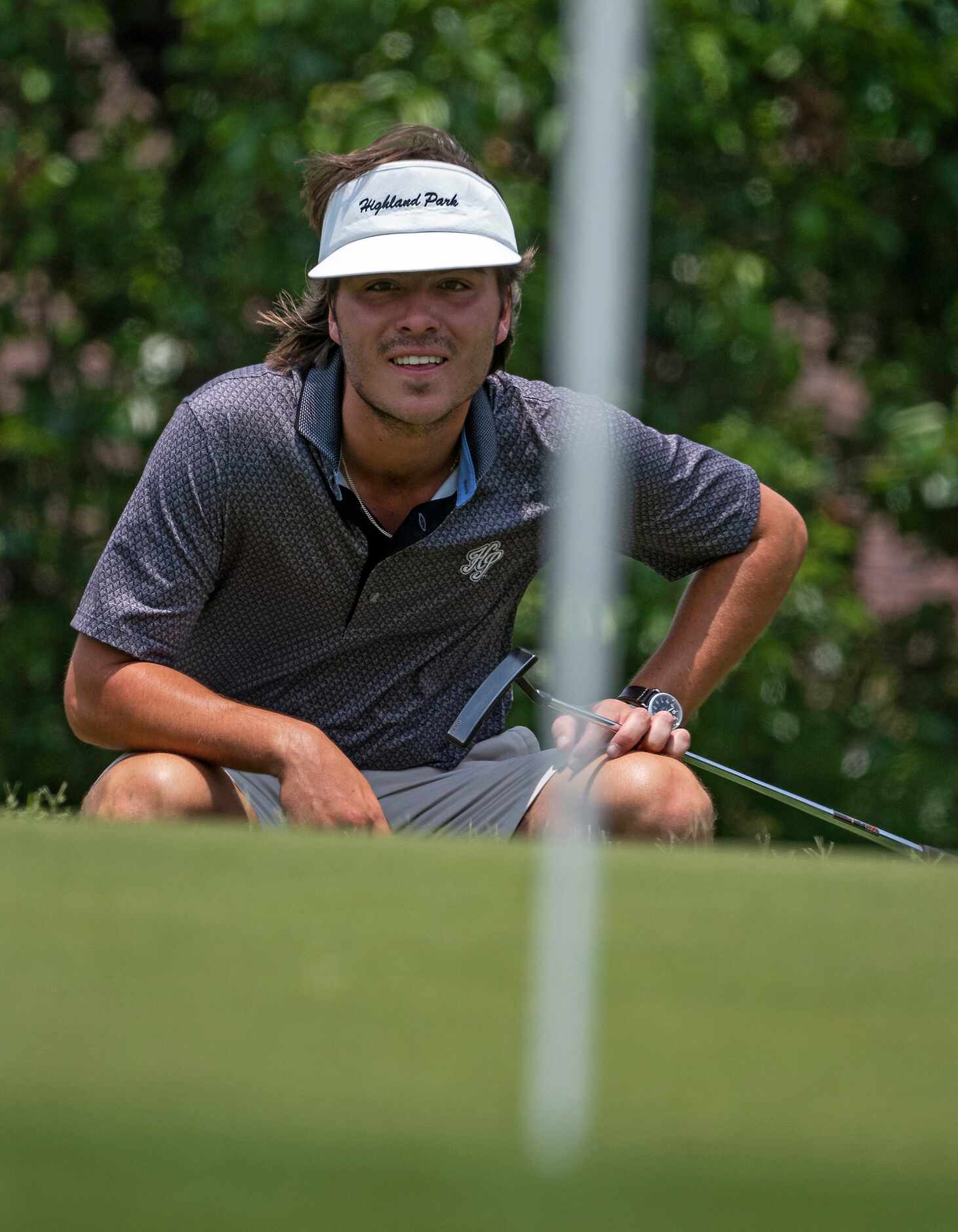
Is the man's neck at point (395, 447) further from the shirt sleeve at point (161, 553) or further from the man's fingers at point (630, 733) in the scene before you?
the man's fingers at point (630, 733)

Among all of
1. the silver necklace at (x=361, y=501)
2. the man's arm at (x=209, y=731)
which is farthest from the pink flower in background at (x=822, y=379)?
the man's arm at (x=209, y=731)

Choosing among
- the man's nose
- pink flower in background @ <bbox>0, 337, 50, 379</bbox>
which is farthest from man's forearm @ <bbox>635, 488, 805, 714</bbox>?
pink flower in background @ <bbox>0, 337, 50, 379</bbox>

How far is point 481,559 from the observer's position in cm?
363

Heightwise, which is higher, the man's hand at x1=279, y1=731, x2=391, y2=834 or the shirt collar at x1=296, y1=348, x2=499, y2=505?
the shirt collar at x1=296, y1=348, x2=499, y2=505

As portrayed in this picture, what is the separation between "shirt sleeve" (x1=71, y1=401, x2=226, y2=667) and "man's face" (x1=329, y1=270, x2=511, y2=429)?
33 cm

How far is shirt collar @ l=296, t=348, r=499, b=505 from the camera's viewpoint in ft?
11.3

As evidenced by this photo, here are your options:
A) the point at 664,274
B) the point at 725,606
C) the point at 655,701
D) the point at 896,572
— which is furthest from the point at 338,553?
the point at 896,572

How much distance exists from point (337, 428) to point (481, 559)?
0.38 meters

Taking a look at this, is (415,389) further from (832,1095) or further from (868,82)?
(868,82)

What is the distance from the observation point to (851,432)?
728 cm

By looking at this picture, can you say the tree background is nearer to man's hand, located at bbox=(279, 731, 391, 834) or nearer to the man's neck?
the man's neck

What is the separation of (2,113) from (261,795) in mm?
4116

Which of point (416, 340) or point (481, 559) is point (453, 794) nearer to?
point (481, 559)

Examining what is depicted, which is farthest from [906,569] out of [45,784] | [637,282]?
[45,784]
